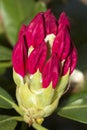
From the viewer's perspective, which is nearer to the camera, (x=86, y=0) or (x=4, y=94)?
(x=4, y=94)

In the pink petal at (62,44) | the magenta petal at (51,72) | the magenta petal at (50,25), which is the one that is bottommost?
the magenta petal at (51,72)

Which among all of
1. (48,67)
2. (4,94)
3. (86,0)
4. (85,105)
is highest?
(48,67)

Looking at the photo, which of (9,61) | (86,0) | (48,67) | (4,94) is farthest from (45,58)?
(86,0)

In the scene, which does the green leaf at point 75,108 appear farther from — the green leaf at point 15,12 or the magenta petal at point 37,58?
the green leaf at point 15,12

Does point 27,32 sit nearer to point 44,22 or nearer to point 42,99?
point 44,22

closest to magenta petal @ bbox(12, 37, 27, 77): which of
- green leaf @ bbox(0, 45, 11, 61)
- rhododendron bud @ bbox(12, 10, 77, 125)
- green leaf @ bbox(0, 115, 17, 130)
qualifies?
rhododendron bud @ bbox(12, 10, 77, 125)

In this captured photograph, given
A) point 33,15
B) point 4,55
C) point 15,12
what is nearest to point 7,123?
point 4,55

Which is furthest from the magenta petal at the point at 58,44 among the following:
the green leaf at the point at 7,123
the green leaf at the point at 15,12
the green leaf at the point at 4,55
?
the green leaf at the point at 15,12
